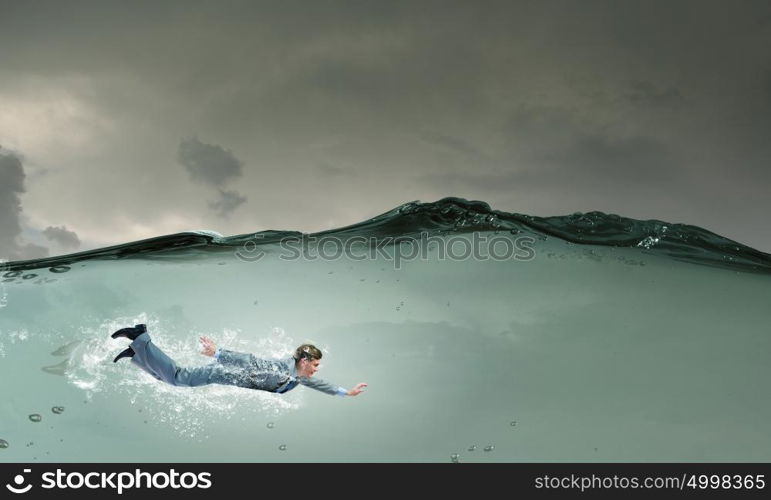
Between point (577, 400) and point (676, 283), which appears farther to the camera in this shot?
point (676, 283)

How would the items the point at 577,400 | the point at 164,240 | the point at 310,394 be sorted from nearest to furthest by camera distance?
the point at 310,394 < the point at 164,240 < the point at 577,400

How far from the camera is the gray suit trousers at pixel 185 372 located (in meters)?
5.70

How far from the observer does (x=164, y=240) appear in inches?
352

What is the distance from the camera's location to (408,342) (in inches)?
368

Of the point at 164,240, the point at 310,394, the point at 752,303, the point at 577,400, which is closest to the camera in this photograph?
the point at 310,394

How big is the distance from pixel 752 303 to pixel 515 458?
6.65 meters

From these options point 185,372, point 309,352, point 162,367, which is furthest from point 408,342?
point 162,367

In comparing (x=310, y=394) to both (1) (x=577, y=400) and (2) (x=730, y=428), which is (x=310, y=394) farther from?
(2) (x=730, y=428)

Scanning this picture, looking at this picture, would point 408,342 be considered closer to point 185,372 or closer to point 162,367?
point 185,372

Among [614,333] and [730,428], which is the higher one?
[614,333]

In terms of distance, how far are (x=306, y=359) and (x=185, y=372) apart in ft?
4.27

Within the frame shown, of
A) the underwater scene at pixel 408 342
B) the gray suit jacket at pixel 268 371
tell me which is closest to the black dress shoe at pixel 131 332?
the gray suit jacket at pixel 268 371

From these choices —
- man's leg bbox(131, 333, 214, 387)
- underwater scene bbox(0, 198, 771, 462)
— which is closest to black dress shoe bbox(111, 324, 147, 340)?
man's leg bbox(131, 333, 214, 387)

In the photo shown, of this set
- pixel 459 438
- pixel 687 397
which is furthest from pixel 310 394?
pixel 687 397
